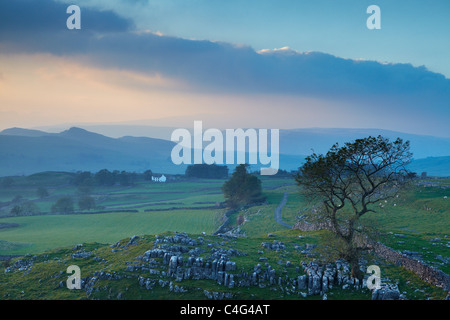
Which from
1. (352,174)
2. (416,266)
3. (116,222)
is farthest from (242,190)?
(416,266)

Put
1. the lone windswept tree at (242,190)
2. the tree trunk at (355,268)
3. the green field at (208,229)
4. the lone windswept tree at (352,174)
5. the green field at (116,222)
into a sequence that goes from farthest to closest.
Result: the lone windswept tree at (242,190) < the green field at (116,222) < the lone windswept tree at (352,174) < the green field at (208,229) < the tree trunk at (355,268)

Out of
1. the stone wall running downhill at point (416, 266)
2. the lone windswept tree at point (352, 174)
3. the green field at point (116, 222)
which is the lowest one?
the green field at point (116, 222)

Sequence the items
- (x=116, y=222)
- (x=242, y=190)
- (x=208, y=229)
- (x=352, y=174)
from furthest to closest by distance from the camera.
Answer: (x=242, y=190) < (x=116, y=222) < (x=208, y=229) < (x=352, y=174)

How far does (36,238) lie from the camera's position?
73.9 m

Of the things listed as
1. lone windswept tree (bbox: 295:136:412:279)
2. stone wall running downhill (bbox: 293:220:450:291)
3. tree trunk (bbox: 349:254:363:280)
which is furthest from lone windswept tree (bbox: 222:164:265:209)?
tree trunk (bbox: 349:254:363:280)

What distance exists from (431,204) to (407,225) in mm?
13043

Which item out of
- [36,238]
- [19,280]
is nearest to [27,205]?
[36,238]

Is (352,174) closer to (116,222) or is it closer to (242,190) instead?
(242,190)

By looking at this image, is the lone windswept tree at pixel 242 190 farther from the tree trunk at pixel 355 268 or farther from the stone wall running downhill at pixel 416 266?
the tree trunk at pixel 355 268

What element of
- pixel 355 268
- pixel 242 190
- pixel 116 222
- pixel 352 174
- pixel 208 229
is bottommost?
pixel 116 222

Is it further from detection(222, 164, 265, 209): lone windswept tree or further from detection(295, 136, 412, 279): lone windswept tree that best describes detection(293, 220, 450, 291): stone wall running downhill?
detection(222, 164, 265, 209): lone windswept tree

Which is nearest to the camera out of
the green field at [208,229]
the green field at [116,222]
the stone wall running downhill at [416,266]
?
the stone wall running downhill at [416,266]

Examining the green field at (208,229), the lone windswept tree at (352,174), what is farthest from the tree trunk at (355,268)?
the green field at (208,229)
